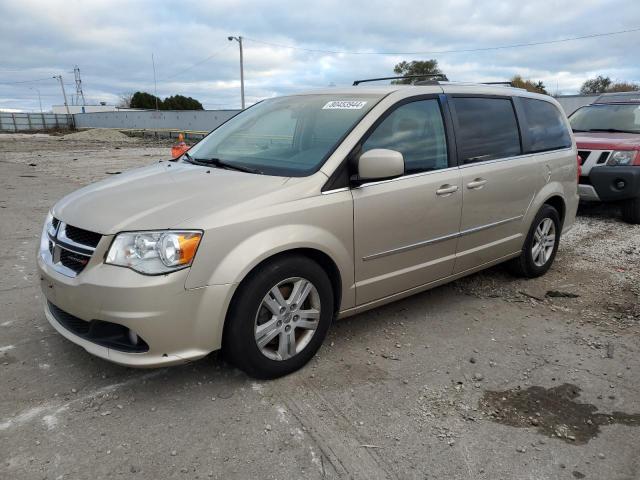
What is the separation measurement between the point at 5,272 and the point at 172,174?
2.64m

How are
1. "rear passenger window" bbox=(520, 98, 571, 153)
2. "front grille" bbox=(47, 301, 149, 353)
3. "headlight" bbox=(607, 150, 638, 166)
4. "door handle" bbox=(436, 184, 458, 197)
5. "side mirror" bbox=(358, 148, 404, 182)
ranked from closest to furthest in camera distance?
"front grille" bbox=(47, 301, 149, 353)
"side mirror" bbox=(358, 148, 404, 182)
"door handle" bbox=(436, 184, 458, 197)
"rear passenger window" bbox=(520, 98, 571, 153)
"headlight" bbox=(607, 150, 638, 166)

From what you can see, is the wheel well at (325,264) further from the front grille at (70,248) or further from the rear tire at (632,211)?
the rear tire at (632,211)

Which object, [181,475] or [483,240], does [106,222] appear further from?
[483,240]

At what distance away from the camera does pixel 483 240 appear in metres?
4.30

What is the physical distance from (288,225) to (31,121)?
2726 inches

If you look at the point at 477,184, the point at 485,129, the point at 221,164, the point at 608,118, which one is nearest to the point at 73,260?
the point at 221,164

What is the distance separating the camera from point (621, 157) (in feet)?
24.3

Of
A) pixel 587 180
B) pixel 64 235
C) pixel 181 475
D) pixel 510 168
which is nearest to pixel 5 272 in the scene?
pixel 64 235

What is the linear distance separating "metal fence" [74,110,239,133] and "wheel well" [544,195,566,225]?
30.7 meters

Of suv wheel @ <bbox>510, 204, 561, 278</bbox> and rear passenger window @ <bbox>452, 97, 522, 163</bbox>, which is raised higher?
rear passenger window @ <bbox>452, 97, 522, 163</bbox>

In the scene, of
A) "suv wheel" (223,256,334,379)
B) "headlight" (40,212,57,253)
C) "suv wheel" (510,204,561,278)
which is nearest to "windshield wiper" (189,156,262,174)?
"suv wheel" (223,256,334,379)

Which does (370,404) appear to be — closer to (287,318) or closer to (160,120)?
(287,318)

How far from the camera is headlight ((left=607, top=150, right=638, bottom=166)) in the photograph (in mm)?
7379

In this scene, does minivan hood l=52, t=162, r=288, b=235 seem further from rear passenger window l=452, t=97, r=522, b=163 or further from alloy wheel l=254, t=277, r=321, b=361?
rear passenger window l=452, t=97, r=522, b=163
